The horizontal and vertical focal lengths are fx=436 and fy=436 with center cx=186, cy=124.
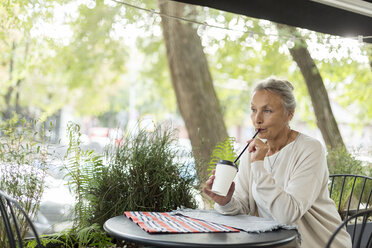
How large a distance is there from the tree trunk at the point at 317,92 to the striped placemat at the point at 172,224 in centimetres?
412

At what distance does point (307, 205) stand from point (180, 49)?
4.11 m

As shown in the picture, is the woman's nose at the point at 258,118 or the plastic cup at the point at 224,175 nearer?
the plastic cup at the point at 224,175

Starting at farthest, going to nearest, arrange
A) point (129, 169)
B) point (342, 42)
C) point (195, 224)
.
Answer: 1. point (342, 42)
2. point (129, 169)
3. point (195, 224)

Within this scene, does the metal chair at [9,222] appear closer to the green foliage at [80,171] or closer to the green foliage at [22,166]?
the green foliage at [22,166]

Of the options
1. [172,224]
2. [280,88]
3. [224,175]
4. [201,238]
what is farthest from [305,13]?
[201,238]

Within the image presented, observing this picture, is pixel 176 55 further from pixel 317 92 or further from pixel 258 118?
pixel 258 118

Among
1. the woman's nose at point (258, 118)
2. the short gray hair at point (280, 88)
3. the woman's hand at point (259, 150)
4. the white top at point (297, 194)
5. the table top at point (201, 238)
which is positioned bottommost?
the table top at point (201, 238)

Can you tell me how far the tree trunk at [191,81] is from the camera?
546cm

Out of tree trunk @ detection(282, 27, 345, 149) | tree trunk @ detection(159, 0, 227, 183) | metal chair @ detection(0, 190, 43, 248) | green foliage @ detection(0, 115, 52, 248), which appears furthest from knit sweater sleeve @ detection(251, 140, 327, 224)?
tree trunk @ detection(282, 27, 345, 149)

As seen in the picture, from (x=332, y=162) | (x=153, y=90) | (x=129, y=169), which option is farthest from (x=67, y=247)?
(x=153, y=90)

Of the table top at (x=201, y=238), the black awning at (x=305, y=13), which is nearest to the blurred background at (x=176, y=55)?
the black awning at (x=305, y=13)

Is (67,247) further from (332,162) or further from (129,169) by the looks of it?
(332,162)

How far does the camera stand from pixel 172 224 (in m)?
1.78

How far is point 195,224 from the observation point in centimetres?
181
